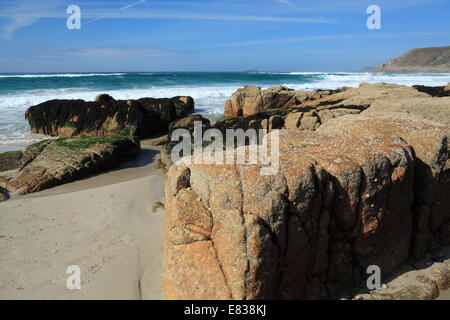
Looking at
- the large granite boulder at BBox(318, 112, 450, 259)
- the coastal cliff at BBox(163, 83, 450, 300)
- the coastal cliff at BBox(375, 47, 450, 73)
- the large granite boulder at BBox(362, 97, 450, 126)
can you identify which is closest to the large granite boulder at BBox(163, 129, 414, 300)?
the coastal cliff at BBox(163, 83, 450, 300)

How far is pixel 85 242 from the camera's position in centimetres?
550

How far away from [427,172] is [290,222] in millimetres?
2231

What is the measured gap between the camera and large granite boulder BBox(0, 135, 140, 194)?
27.3 ft

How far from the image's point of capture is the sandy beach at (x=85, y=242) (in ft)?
14.6

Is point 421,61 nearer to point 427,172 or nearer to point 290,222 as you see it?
point 427,172

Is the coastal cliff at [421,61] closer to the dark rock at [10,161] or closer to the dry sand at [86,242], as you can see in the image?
the dark rock at [10,161]

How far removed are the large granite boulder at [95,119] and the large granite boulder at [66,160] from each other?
363cm

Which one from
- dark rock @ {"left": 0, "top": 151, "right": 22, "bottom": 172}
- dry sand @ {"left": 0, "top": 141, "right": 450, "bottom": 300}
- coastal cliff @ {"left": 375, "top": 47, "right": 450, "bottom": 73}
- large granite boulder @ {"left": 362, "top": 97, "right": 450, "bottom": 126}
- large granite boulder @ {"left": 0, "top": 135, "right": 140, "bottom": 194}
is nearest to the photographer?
dry sand @ {"left": 0, "top": 141, "right": 450, "bottom": 300}

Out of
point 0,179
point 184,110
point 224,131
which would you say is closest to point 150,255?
point 0,179

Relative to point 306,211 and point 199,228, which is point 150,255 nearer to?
point 199,228

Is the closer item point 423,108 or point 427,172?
point 427,172

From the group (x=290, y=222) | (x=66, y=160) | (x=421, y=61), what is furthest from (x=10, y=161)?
(x=421, y=61)

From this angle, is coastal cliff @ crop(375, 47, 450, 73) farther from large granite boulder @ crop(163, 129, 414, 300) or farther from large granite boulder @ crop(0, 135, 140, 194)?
large granite boulder @ crop(163, 129, 414, 300)

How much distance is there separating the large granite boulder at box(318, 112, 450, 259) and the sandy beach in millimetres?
3316
